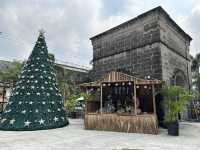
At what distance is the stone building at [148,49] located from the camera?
11406 mm

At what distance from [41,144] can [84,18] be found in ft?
24.0

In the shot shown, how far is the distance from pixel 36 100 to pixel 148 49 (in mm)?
6969

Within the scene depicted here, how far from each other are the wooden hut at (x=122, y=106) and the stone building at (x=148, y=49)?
138 centimetres

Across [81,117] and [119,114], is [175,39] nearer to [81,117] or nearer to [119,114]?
[119,114]

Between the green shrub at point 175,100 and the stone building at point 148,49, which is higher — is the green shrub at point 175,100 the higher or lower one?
the lower one

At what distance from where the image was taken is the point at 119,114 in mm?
8617

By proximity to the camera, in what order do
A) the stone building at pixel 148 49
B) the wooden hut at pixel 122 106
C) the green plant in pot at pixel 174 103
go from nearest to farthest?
the green plant in pot at pixel 174 103 → the wooden hut at pixel 122 106 → the stone building at pixel 148 49

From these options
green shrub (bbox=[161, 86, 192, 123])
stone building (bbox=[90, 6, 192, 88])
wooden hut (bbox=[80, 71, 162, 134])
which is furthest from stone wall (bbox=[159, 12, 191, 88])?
green shrub (bbox=[161, 86, 192, 123])

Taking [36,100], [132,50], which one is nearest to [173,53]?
[132,50]

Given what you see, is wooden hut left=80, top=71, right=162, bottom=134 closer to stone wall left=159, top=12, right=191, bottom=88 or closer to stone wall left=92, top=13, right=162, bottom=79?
stone wall left=92, top=13, right=162, bottom=79

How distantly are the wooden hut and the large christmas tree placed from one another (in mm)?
1690

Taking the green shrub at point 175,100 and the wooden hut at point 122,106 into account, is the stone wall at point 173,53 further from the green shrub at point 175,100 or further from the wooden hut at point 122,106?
the green shrub at point 175,100

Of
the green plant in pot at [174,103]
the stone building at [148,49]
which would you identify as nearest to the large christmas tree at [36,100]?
the stone building at [148,49]

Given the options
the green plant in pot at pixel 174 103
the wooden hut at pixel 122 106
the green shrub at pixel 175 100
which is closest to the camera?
the green plant in pot at pixel 174 103
